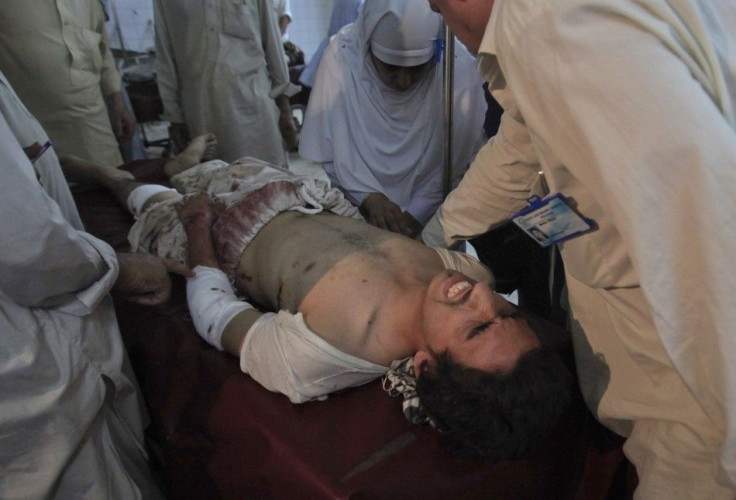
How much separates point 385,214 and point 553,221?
1.27 meters

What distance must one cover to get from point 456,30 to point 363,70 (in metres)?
1.25

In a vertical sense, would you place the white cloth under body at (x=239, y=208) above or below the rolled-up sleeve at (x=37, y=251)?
below

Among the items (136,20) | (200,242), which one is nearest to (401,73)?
(200,242)

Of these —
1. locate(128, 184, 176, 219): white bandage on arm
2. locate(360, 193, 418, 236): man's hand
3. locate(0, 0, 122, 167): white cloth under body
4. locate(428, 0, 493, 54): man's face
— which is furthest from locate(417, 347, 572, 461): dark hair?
locate(0, 0, 122, 167): white cloth under body

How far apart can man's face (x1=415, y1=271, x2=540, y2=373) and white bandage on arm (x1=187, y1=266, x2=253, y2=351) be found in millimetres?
590

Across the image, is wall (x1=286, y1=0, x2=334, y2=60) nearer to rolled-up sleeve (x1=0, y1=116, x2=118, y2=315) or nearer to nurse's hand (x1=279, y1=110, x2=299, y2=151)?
nurse's hand (x1=279, y1=110, x2=299, y2=151)

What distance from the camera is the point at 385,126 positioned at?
2359 mm

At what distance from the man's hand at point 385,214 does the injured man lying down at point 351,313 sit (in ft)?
0.51

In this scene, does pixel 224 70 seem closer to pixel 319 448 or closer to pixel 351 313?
pixel 351 313

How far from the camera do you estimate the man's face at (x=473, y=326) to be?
3.97ft

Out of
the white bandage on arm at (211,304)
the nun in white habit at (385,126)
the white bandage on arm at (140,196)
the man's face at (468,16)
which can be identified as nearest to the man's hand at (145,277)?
the white bandage on arm at (211,304)

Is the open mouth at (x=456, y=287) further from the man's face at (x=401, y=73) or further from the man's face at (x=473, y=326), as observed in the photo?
the man's face at (x=401, y=73)

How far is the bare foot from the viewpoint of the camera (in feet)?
8.58

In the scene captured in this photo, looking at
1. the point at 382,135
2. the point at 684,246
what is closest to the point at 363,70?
the point at 382,135
